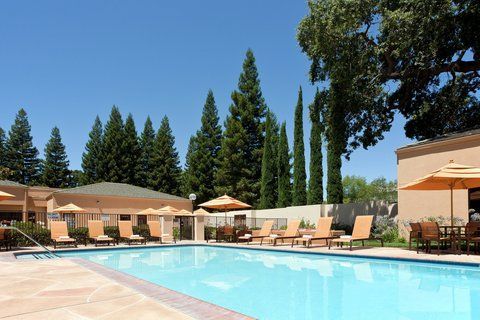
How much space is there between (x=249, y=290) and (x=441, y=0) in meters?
16.9

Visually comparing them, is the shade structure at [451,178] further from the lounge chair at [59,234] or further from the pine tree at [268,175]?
the pine tree at [268,175]

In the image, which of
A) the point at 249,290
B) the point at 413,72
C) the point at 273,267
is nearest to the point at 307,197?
the point at 413,72

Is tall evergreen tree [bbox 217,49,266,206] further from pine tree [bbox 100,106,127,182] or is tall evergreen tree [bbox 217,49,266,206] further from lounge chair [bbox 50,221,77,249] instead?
lounge chair [bbox 50,221,77,249]

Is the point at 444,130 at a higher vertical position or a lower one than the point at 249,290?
higher

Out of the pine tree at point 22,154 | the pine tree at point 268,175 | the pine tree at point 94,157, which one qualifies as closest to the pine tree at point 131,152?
the pine tree at point 94,157

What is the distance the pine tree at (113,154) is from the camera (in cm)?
4628

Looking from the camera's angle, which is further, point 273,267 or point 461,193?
point 461,193

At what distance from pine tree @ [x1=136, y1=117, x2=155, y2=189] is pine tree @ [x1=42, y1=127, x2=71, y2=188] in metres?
11.0

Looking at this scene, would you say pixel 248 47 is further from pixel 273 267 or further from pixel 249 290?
pixel 249 290

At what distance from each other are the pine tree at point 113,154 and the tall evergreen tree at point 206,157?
8.30 meters

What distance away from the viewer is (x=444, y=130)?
77.6ft

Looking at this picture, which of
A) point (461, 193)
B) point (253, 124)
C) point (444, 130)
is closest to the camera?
point (461, 193)

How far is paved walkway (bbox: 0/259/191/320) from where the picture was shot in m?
4.87

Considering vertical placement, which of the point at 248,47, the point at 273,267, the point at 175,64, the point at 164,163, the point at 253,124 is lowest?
the point at 273,267
